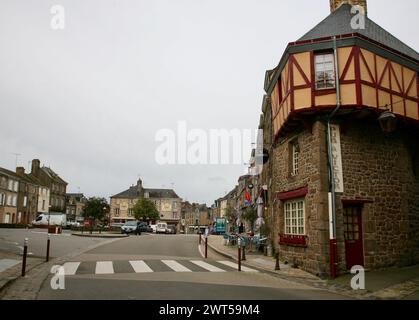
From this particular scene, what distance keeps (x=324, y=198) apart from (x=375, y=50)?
5.59 metres

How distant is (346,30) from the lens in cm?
1298

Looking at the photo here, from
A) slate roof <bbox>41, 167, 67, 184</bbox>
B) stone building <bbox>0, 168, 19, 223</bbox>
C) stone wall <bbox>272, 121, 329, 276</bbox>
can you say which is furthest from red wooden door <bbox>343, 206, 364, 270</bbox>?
slate roof <bbox>41, 167, 67, 184</bbox>

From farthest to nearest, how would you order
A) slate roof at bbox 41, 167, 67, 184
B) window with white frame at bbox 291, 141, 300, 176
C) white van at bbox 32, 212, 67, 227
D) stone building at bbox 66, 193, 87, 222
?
stone building at bbox 66, 193, 87, 222 < slate roof at bbox 41, 167, 67, 184 < white van at bbox 32, 212, 67, 227 < window with white frame at bbox 291, 141, 300, 176

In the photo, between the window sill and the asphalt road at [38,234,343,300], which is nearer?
the asphalt road at [38,234,343,300]

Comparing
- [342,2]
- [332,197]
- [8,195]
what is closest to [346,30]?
[342,2]

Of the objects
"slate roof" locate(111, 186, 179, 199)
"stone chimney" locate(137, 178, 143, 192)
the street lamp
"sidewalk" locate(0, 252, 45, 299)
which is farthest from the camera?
"stone chimney" locate(137, 178, 143, 192)

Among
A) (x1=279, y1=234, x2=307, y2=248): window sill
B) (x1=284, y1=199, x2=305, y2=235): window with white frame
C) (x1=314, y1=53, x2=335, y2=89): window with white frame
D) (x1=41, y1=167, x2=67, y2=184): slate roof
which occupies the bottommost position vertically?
(x1=279, y1=234, x2=307, y2=248): window sill

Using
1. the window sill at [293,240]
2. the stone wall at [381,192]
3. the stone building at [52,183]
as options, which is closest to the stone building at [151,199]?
the stone building at [52,183]

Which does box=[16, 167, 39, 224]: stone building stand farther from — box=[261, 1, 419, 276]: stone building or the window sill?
box=[261, 1, 419, 276]: stone building

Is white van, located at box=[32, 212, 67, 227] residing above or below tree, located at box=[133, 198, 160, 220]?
below

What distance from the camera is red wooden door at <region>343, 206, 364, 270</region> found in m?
11.3

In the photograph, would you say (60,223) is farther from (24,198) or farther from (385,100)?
(385,100)

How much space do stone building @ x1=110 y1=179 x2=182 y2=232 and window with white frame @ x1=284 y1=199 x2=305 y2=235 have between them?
61.5 meters

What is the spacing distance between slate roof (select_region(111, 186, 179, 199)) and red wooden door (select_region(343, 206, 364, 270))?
6573cm
